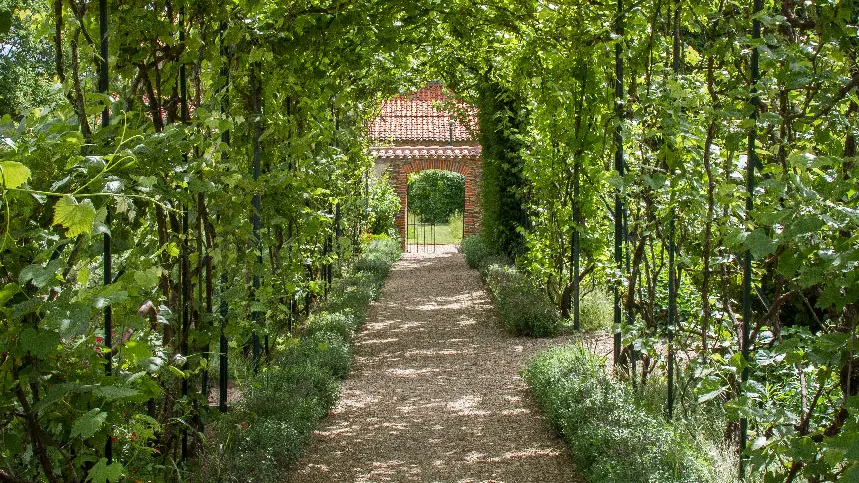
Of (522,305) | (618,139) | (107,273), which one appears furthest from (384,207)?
(107,273)

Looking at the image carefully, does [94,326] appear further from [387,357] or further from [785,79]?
[387,357]

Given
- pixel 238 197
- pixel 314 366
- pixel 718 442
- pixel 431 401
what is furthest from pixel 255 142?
pixel 718 442

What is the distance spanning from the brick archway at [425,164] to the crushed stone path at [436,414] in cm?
1062

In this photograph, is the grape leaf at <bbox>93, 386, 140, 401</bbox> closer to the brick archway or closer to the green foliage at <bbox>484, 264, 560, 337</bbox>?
the green foliage at <bbox>484, 264, 560, 337</bbox>

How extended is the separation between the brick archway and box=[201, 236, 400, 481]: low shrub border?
41.4 feet

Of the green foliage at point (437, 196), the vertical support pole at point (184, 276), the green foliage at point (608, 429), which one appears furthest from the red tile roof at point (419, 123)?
the vertical support pole at point (184, 276)

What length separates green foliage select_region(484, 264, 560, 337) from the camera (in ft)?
27.3

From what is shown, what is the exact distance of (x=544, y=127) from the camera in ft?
26.4

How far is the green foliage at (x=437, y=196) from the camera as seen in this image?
2662 centimetres

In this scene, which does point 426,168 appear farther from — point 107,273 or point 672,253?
point 107,273

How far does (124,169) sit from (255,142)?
296cm

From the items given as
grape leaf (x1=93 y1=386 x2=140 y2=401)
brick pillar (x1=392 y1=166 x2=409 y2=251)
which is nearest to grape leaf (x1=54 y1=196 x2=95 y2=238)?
grape leaf (x1=93 y1=386 x2=140 y2=401)

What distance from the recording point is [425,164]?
20656 mm

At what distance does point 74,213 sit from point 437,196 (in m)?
25.4
